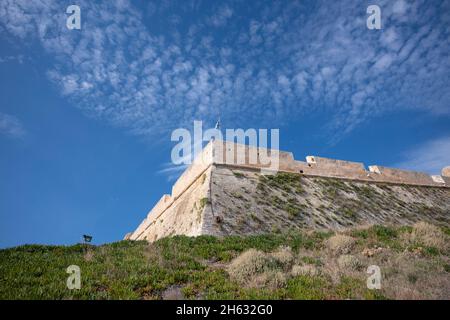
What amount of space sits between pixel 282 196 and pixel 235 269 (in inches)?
440

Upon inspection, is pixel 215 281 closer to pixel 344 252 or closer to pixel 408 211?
pixel 344 252

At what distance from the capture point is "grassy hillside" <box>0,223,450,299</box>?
22.1 ft

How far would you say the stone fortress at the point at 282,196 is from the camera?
1577cm

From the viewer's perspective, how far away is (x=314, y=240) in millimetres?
12695

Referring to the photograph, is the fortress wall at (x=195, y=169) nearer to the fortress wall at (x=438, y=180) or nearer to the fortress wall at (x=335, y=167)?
the fortress wall at (x=335, y=167)

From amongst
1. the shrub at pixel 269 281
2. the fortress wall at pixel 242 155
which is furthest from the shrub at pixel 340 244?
the fortress wall at pixel 242 155

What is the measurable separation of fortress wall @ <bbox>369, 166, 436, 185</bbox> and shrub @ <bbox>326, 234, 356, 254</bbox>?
1778cm

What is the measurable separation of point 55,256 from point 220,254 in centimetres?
560

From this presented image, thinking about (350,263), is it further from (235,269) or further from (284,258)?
(235,269)

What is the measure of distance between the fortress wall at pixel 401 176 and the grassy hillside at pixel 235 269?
15536 mm

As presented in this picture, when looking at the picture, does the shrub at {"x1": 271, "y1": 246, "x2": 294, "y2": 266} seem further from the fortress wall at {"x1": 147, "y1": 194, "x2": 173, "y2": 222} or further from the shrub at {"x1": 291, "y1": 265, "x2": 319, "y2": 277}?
the fortress wall at {"x1": 147, "y1": 194, "x2": 173, "y2": 222}

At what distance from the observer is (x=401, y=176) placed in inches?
1118
